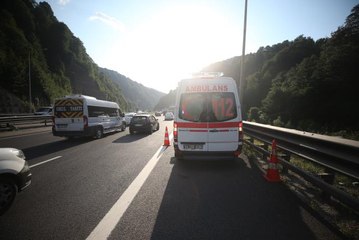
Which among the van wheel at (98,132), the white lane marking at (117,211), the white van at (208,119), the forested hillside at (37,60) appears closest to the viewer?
the white lane marking at (117,211)

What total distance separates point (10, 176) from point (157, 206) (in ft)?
8.34

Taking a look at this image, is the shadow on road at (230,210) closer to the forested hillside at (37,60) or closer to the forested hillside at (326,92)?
the forested hillside at (326,92)

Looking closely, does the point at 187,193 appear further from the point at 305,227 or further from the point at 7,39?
the point at 7,39

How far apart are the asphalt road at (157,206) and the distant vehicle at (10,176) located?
0.19 m

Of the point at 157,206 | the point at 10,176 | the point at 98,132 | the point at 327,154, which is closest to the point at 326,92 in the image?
the point at 98,132

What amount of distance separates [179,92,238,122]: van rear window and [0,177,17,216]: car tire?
165 inches

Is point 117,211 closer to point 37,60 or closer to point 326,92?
point 326,92

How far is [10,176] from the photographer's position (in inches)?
159

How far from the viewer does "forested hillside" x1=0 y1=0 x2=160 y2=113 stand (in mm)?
45094

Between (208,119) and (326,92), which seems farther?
(326,92)

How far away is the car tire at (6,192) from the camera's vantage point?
3.89 metres

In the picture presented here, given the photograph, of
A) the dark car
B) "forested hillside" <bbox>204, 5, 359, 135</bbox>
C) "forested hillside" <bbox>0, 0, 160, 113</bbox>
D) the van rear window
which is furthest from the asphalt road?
"forested hillside" <bbox>204, 5, 359, 135</bbox>

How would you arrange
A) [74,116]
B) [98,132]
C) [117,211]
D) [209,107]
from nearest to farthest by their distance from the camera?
[117,211] → [209,107] → [74,116] → [98,132]

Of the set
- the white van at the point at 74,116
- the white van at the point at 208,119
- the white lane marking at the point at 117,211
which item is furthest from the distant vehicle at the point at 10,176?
the white van at the point at 74,116
